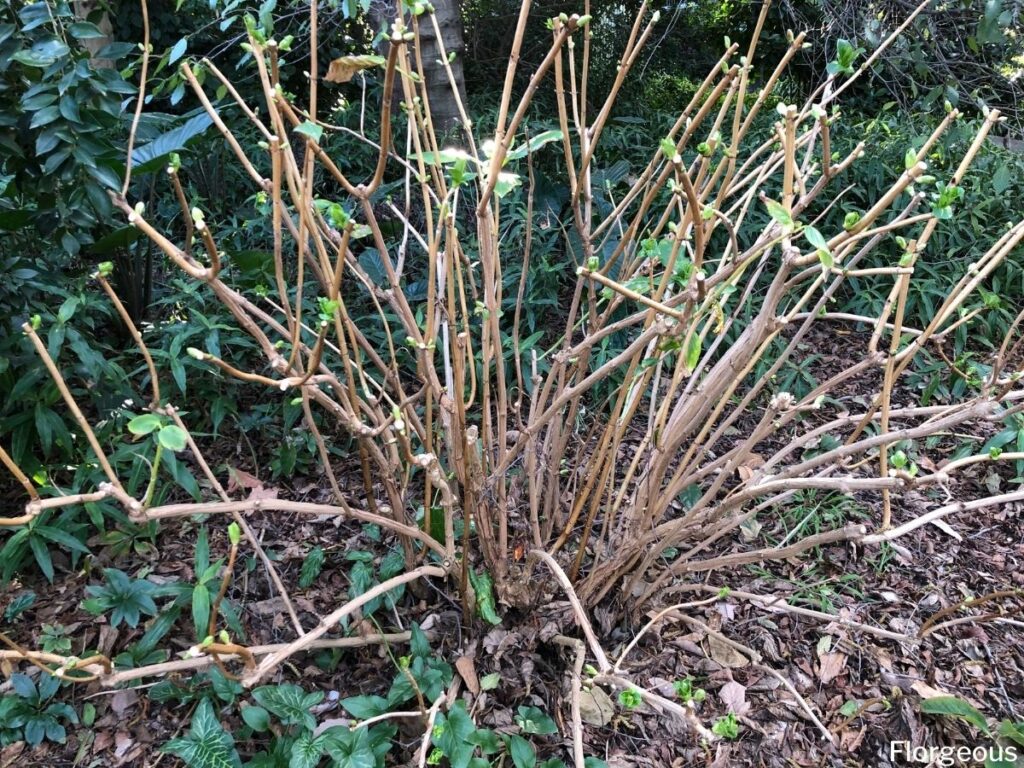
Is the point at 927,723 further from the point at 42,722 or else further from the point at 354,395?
the point at 42,722

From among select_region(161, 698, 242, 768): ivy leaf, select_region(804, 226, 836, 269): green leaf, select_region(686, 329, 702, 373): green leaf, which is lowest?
select_region(161, 698, 242, 768): ivy leaf

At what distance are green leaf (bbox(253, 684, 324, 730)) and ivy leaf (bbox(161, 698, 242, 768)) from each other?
0.09 meters

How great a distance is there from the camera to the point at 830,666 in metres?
1.66

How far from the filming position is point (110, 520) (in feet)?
6.33

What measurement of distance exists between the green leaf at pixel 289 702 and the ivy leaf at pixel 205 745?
88 millimetres

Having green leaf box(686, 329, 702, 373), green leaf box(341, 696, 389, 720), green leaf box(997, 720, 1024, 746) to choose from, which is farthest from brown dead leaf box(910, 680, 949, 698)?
green leaf box(341, 696, 389, 720)

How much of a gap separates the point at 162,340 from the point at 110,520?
0.65m

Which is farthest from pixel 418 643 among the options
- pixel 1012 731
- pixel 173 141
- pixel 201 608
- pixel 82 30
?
pixel 173 141

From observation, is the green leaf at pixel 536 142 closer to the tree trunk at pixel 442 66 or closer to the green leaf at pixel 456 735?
the green leaf at pixel 456 735

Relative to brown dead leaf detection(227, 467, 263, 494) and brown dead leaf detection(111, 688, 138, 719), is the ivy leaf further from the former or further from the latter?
brown dead leaf detection(227, 467, 263, 494)

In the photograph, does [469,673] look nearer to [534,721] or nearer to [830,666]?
[534,721]

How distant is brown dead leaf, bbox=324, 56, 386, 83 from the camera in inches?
43.7

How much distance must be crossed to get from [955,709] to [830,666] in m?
0.25

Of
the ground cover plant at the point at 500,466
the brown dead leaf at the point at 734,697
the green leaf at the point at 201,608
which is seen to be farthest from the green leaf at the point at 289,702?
the brown dead leaf at the point at 734,697
